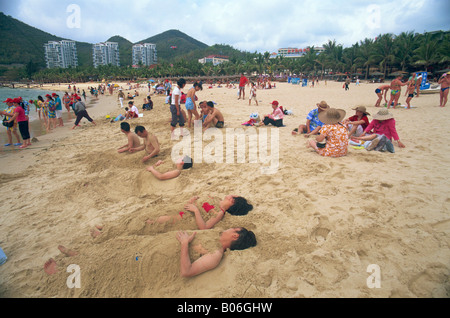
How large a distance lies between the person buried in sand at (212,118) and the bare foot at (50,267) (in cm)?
515

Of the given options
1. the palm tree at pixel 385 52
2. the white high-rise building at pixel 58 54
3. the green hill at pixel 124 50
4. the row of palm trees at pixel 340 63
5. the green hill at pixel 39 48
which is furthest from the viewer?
the green hill at pixel 124 50

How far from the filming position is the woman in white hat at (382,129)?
470 centimetres

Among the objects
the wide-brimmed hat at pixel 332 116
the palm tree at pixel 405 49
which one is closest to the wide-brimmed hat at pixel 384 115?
the wide-brimmed hat at pixel 332 116

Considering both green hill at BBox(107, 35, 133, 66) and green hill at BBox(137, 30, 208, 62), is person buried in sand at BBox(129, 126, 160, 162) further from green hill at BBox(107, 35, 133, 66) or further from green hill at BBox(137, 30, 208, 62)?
green hill at BBox(107, 35, 133, 66)

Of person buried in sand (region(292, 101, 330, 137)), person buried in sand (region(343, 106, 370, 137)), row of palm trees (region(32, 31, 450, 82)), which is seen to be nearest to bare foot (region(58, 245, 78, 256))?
person buried in sand (region(292, 101, 330, 137))

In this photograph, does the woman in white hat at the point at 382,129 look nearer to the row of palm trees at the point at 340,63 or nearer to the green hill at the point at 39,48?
the row of palm trees at the point at 340,63

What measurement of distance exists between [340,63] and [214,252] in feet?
183

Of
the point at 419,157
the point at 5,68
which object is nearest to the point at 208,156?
the point at 419,157

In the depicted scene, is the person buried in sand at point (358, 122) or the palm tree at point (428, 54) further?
the palm tree at point (428, 54)

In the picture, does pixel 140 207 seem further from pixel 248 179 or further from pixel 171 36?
pixel 171 36

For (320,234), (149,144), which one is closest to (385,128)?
(320,234)

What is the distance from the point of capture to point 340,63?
47.4 m

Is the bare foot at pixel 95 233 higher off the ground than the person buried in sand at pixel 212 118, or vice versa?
the person buried in sand at pixel 212 118

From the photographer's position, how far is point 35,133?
979 cm
